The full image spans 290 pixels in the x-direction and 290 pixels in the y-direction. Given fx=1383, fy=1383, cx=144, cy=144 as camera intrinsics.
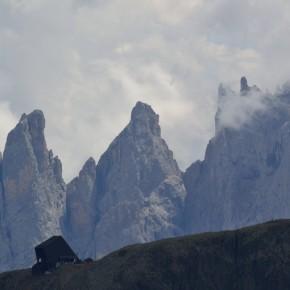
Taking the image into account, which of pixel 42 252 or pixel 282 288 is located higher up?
pixel 42 252

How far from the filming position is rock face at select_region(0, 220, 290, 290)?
175250mm

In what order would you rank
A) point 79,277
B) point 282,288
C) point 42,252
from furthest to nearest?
point 42,252 → point 79,277 → point 282,288

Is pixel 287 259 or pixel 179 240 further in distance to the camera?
pixel 179 240

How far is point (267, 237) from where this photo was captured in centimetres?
17950

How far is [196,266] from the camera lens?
7092 inches

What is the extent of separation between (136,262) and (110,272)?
3638 mm

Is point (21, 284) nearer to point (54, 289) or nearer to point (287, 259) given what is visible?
point (54, 289)

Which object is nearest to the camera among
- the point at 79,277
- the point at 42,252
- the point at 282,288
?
the point at 282,288

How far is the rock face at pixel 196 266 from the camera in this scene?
175 metres

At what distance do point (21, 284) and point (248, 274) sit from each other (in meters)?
32.6

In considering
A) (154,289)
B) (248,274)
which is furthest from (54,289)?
(248,274)

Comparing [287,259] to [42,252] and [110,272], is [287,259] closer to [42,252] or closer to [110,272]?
[110,272]

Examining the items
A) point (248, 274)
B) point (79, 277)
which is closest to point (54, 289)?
point (79, 277)

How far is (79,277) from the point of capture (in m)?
182
